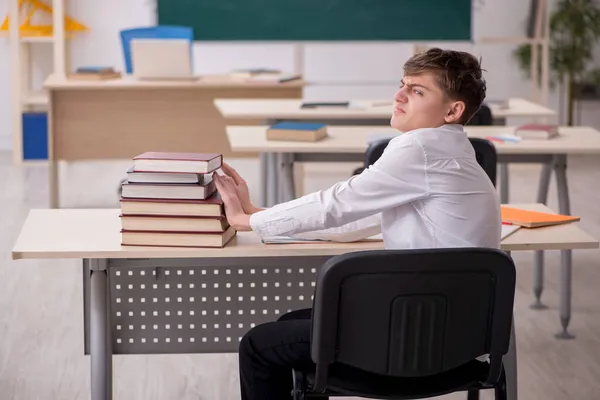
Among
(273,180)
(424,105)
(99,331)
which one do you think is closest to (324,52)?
(273,180)

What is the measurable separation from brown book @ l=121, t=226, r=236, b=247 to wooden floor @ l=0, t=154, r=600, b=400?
1108mm

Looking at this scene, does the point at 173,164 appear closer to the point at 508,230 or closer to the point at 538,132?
the point at 508,230

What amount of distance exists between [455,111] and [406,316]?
1.54 feet

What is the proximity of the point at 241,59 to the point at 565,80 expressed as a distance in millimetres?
2825

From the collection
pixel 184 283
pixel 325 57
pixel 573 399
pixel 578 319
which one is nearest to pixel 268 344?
pixel 184 283

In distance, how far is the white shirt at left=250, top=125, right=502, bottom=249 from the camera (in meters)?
2.12

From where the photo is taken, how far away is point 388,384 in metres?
2.08

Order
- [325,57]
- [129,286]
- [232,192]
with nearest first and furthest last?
[232,192] → [129,286] → [325,57]

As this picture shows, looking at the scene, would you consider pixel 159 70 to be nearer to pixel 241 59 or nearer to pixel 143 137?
pixel 143 137

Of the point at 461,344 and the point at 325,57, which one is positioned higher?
the point at 325,57

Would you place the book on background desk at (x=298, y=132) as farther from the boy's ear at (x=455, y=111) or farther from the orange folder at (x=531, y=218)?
the boy's ear at (x=455, y=111)

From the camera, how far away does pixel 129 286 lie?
9.36 ft

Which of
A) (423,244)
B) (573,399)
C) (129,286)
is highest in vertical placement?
(423,244)

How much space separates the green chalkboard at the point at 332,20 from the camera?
7.84 m
